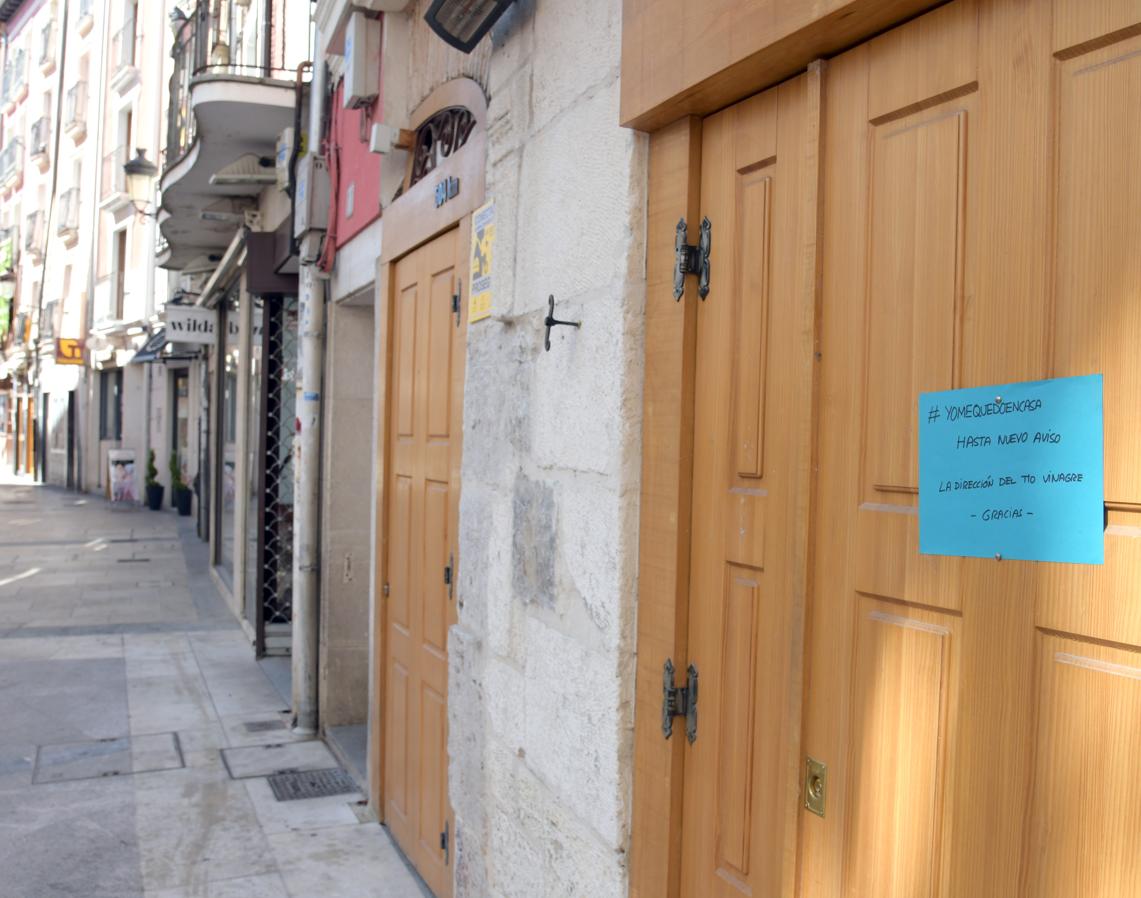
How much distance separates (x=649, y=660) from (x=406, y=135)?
3.41 meters

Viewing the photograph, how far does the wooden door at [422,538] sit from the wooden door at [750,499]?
184 centimetres

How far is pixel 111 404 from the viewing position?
1020 inches

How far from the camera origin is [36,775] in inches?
225

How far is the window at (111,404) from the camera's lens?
83.5 ft

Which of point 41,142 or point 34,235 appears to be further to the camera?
point 34,235

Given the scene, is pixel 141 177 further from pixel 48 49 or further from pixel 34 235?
pixel 34 235

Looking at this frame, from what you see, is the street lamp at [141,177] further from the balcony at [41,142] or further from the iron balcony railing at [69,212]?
the balcony at [41,142]

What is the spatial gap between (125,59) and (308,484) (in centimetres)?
2068

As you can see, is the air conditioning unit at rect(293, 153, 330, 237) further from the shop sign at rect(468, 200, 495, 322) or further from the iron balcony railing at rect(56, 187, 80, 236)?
the iron balcony railing at rect(56, 187, 80, 236)

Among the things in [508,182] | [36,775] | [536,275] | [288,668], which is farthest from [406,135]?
[288,668]

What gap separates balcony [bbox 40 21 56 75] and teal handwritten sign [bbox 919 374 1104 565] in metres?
32.7

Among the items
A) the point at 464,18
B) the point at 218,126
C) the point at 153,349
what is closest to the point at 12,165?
the point at 153,349

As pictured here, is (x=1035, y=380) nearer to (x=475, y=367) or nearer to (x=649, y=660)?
(x=649, y=660)

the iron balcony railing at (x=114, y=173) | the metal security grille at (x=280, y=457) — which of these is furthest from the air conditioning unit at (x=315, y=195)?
the iron balcony railing at (x=114, y=173)
